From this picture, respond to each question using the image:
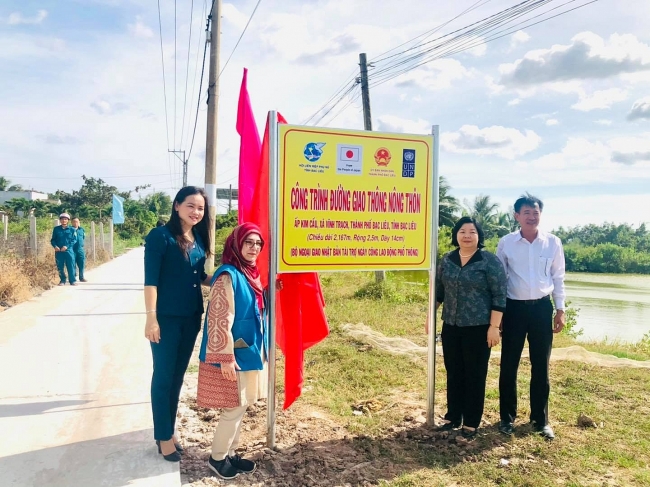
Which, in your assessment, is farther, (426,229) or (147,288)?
(426,229)

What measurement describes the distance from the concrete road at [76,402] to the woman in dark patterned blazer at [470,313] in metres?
1.92

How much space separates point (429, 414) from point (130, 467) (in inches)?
79.0

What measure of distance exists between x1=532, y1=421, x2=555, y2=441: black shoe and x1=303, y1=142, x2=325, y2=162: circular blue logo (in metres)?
2.42

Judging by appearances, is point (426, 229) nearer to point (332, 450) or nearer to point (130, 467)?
point (332, 450)

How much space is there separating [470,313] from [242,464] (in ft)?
5.57

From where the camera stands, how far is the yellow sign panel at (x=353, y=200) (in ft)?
10.3

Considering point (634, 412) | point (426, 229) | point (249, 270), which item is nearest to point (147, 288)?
point (249, 270)

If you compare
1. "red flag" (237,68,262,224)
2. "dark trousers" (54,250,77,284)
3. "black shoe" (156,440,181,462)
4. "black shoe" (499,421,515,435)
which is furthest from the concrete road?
"dark trousers" (54,250,77,284)

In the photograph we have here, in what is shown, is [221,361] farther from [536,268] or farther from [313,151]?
[536,268]

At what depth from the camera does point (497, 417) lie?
12.4ft

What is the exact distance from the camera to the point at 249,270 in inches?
109

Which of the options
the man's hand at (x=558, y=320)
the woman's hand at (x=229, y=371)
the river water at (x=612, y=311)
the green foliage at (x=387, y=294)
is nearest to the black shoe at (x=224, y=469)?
the woman's hand at (x=229, y=371)

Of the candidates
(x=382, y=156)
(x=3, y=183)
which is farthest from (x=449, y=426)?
(x=3, y=183)

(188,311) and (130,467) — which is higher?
(188,311)
